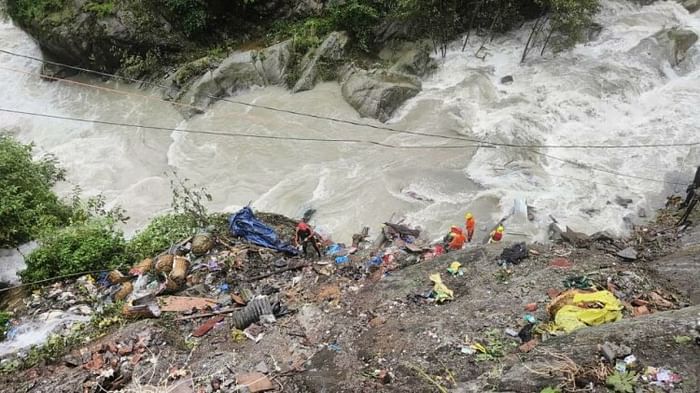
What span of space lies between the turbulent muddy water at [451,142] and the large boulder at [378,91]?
32 cm

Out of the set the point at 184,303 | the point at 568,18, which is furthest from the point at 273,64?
the point at 184,303

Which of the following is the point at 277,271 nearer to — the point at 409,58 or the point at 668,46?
the point at 409,58

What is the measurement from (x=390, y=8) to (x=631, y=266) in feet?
35.0

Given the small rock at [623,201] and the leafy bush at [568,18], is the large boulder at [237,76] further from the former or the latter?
the small rock at [623,201]

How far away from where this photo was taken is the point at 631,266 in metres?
6.80

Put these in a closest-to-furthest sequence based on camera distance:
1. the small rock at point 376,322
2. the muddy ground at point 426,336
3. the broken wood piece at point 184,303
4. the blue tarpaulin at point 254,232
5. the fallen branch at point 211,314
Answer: the muddy ground at point 426,336, the small rock at point 376,322, the fallen branch at point 211,314, the broken wood piece at point 184,303, the blue tarpaulin at point 254,232

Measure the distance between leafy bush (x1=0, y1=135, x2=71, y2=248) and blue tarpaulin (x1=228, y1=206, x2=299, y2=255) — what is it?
136 inches

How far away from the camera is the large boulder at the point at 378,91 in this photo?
13.0 metres

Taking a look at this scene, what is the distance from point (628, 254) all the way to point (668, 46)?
957cm

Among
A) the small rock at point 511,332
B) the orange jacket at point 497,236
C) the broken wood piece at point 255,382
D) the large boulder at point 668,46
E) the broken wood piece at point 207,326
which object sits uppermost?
the large boulder at point 668,46

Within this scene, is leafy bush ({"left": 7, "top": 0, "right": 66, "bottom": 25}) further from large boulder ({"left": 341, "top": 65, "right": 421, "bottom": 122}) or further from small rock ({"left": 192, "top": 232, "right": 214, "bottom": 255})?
small rock ({"left": 192, "top": 232, "right": 214, "bottom": 255})

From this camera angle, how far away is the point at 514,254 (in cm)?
725

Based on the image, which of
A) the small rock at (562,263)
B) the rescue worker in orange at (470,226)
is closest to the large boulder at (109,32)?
the rescue worker in orange at (470,226)

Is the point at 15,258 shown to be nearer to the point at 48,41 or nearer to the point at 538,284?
the point at 538,284
